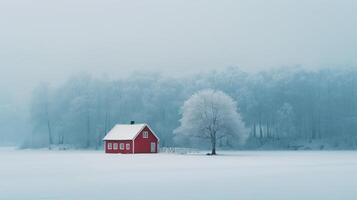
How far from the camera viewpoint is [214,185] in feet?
81.7

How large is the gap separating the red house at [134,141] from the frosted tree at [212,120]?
4664mm

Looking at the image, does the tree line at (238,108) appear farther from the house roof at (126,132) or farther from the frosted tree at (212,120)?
the frosted tree at (212,120)

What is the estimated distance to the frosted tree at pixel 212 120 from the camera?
70.2 meters

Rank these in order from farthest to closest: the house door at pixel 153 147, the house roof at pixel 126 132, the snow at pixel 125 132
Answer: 1. the house door at pixel 153 147
2. the snow at pixel 125 132
3. the house roof at pixel 126 132

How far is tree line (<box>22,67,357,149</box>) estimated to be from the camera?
325 feet

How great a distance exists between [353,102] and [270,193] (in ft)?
285

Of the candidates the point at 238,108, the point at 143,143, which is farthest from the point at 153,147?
the point at 238,108

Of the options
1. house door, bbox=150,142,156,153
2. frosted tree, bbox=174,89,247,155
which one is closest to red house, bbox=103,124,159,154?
house door, bbox=150,142,156,153

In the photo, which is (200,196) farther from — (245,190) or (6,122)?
(6,122)

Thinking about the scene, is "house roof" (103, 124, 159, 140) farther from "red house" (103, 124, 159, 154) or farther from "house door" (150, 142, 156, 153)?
"house door" (150, 142, 156, 153)

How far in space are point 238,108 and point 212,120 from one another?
25.9 m

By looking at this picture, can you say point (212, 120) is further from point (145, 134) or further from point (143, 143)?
point (143, 143)

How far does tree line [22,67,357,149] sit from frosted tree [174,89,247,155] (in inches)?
997

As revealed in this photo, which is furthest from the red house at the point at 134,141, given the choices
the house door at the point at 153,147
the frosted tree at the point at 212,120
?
the frosted tree at the point at 212,120
